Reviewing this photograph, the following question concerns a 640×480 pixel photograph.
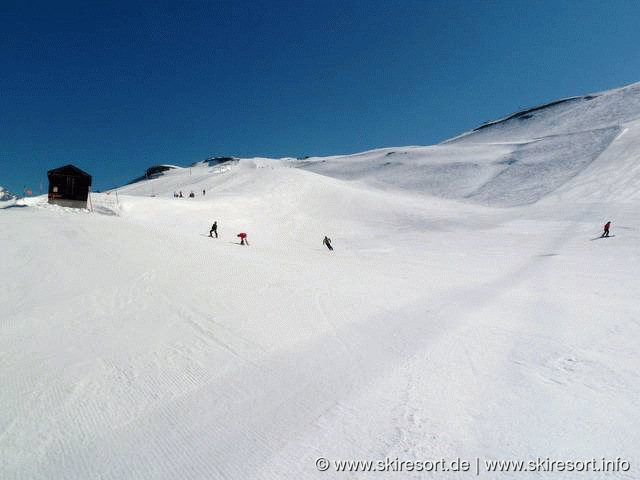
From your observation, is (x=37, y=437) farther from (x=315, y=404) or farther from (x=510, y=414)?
(x=510, y=414)

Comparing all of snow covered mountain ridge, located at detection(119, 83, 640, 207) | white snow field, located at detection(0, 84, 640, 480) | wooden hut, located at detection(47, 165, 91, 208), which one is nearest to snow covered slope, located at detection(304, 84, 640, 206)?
snow covered mountain ridge, located at detection(119, 83, 640, 207)

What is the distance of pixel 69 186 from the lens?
1143 inches

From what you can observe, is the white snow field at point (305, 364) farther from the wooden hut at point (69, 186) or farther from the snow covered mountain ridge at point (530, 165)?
the snow covered mountain ridge at point (530, 165)

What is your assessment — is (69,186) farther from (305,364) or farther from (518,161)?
(518,161)

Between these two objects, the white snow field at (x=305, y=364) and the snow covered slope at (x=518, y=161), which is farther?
the snow covered slope at (x=518, y=161)

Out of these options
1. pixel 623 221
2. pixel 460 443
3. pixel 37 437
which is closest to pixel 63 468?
pixel 37 437

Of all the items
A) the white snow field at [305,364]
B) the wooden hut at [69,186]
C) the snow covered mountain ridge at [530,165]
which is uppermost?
the snow covered mountain ridge at [530,165]

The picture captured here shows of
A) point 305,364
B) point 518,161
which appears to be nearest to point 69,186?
point 305,364

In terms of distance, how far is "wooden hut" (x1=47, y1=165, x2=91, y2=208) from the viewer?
28.8 metres

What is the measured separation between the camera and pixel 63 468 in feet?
11.5

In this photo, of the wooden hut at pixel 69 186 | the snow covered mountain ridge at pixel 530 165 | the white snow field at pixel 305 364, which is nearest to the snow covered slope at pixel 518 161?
the snow covered mountain ridge at pixel 530 165

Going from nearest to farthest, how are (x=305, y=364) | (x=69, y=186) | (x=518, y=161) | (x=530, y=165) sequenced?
(x=305, y=364), (x=69, y=186), (x=530, y=165), (x=518, y=161)

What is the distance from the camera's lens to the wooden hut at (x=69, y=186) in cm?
2877

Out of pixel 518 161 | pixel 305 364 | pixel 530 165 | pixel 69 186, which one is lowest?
pixel 305 364
